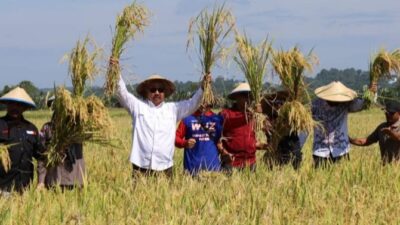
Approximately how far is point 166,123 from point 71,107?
111cm

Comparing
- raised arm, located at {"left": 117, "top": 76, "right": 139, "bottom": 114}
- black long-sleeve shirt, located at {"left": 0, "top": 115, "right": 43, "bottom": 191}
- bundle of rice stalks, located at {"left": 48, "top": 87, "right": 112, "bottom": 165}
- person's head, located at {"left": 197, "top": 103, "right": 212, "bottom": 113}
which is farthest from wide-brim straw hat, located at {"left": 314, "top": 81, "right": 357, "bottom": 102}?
black long-sleeve shirt, located at {"left": 0, "top": 115, "right": 43, "bottom": 191}

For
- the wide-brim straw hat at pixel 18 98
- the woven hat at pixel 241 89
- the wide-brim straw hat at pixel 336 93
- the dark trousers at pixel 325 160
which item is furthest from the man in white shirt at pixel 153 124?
the dark trousers at pixel 325 160

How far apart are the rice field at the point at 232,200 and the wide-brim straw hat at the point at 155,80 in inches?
27.5

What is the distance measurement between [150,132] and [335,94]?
6.57 feet

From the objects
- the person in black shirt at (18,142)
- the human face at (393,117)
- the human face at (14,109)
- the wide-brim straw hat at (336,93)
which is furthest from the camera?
the human face at (393,117)

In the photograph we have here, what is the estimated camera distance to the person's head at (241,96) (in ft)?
20.0

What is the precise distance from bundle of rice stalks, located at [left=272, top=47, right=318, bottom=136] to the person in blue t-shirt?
759 millimetres

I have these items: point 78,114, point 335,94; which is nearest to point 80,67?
point 78,114

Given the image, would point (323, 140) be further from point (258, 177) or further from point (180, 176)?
point (180, 176)

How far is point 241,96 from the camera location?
20.4ft

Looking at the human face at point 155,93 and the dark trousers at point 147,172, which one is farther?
the human face at point 155,93

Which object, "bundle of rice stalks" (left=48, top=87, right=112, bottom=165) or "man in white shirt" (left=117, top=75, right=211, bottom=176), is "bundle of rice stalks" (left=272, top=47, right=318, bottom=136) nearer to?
"man in white shirt" (left=117, top=75, right=211, bottom=176)

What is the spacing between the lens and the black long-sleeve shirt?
5.23m

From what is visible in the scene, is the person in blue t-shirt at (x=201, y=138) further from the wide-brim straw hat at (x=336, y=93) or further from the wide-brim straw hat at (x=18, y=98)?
the wide-brim straw hat at (x=18, y=98)
